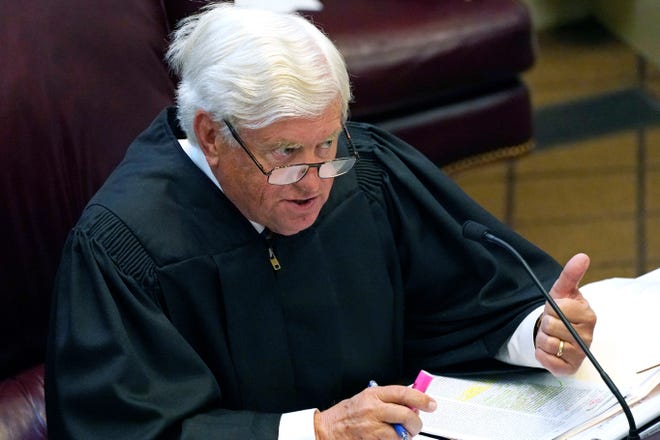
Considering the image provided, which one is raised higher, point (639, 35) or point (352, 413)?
point (352, 413)

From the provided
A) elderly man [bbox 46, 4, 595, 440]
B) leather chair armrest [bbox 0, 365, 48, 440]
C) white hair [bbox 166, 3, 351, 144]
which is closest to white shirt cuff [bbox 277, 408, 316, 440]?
elderly man [bbox 46, 4, 595, 440]

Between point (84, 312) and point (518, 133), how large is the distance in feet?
7.58

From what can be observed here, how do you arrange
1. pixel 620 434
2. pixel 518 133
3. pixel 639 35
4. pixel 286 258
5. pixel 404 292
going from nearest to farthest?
pixel 620 434, pixel 286 258, pixel 404 292, pixel 518 133, pixel 639 35

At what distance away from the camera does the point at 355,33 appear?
11.8 ft

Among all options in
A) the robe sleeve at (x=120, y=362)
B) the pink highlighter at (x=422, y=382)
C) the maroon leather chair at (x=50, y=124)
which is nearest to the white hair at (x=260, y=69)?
the robe sleeve at (x=120, y=362)

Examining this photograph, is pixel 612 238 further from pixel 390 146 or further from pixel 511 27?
pixel 390 146

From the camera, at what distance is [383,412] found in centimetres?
169

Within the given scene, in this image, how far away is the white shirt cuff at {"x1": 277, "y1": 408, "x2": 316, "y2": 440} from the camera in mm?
1772

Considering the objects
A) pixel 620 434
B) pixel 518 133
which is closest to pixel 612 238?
pixel 518 133

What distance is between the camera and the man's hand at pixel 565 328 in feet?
6.18

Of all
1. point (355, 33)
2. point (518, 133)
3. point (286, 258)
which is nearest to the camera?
point (286, 258)

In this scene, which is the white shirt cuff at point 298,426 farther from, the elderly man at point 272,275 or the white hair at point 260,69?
the white hair at point 260,69

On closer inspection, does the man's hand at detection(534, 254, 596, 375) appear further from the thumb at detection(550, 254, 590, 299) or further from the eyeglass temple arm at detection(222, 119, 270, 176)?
the eyeglass temple arm at detection(222, 119, 270, 176)

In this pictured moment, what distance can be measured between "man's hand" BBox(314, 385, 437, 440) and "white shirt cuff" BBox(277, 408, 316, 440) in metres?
0.06
